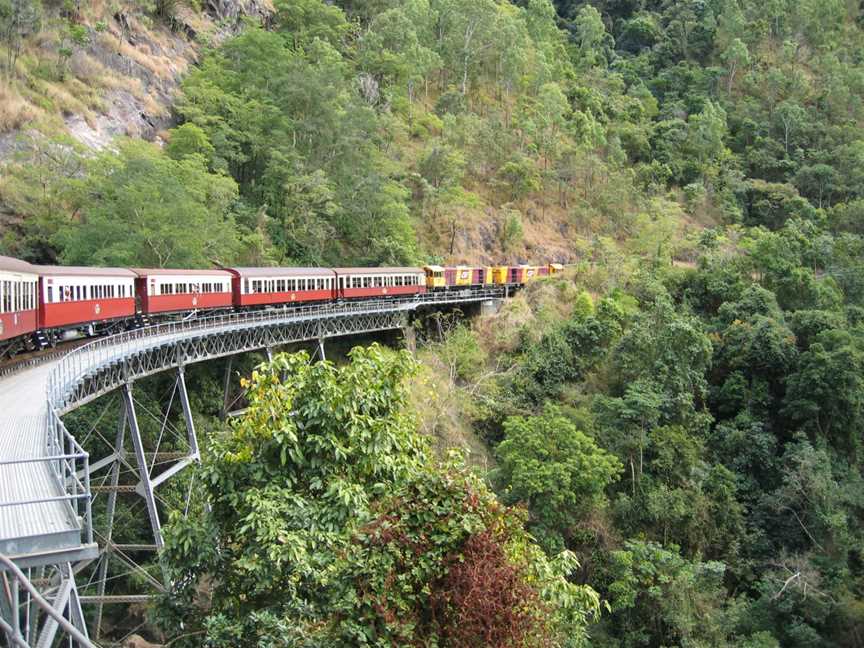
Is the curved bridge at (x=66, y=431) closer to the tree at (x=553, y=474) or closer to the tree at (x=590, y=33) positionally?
the tree at (x=553, y=474)

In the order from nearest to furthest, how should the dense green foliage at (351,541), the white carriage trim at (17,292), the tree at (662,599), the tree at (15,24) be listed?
the dense green foliage at (351,541) → the white carriage trim at (17,292) → the tree at (662,599) → the tree at (15,24)

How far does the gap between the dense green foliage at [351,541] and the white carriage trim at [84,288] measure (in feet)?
38.7

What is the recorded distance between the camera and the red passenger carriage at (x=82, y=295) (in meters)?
19.4

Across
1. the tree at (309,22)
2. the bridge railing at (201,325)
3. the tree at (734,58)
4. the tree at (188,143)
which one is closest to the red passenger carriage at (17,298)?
the bridge railing at (201,325)

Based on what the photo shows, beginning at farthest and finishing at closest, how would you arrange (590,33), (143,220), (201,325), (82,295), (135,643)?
(590,33)
(143,220)
(201,325)
(82,295)
(135,643)

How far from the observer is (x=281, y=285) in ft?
98.0

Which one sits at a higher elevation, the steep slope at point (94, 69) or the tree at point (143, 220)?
the steep slope at point (94, 69)

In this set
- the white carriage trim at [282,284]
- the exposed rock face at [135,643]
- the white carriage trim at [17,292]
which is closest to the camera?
the white carriage trim at [17,292]

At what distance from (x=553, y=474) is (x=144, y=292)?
13.4 m

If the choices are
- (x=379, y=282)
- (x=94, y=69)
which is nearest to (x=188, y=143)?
(x=94, y=69)

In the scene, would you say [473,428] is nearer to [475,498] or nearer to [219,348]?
[219,348]

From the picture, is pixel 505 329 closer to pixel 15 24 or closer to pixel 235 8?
pixel 15 24

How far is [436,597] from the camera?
22.2 feet

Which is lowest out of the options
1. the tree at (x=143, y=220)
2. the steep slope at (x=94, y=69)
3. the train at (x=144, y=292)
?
the train at (x=144, y=292)
